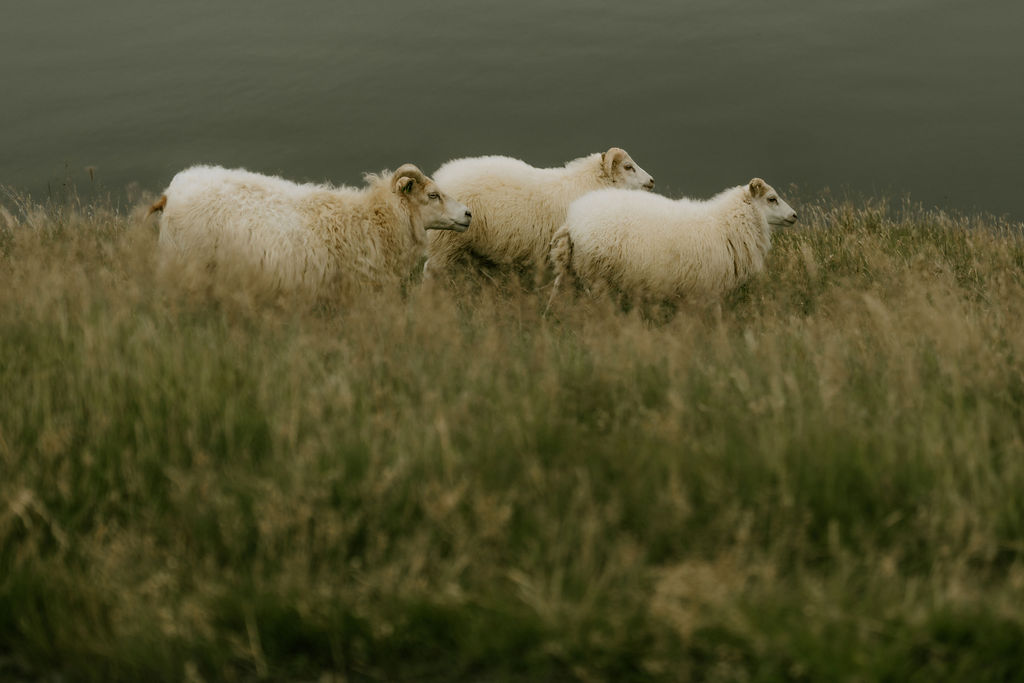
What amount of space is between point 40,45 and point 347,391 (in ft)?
105

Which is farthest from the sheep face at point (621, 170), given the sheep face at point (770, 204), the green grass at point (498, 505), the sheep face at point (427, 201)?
the green grass at point (498, 505)

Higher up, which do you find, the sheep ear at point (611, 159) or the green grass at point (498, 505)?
the sheep ear at point (611, 159)

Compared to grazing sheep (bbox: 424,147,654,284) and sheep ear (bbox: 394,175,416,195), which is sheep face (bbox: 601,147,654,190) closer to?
grazing sheep (bbox: 424,147,654,284)

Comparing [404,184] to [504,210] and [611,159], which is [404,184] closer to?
[504,210]

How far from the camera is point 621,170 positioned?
31.5 feet

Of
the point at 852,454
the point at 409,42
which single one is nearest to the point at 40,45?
the point at 409,42

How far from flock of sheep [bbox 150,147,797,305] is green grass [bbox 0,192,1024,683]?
1.98m

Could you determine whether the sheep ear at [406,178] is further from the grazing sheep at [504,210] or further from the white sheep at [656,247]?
the white sheep at [656,247]

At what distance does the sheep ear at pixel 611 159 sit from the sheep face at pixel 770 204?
1553mm

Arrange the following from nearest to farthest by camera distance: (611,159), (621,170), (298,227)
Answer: (298,227) < (611,159) < (621,170)

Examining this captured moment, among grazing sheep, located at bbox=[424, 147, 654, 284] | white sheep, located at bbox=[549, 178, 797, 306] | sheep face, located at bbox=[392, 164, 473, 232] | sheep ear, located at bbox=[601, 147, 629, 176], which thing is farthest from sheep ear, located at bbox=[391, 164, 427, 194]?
sheep ear, located at bbox=[601, 147, 629, 176]

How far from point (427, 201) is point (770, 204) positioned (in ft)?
11.2

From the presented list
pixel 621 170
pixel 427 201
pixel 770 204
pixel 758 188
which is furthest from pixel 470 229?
→ pixel 770 204

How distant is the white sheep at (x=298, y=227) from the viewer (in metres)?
6.52
